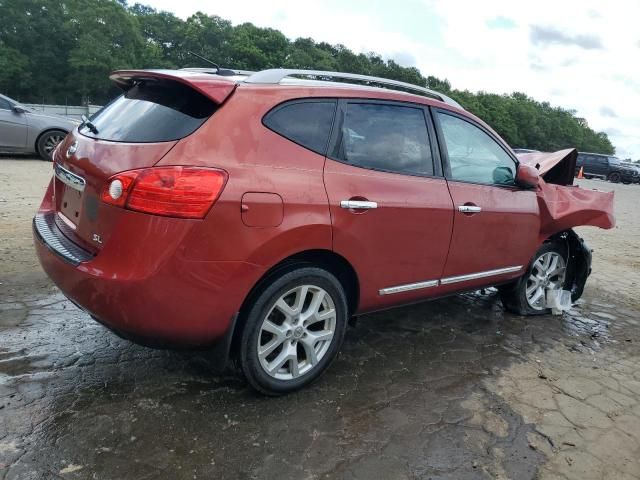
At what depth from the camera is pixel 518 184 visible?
4.09 metres

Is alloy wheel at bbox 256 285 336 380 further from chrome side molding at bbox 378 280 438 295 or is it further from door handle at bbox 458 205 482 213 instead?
door handle at bbox 458 205 482 213

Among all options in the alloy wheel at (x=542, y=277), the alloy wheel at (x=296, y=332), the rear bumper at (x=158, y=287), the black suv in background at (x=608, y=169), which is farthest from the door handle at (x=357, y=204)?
the black suv in background at (x=608, y=169)

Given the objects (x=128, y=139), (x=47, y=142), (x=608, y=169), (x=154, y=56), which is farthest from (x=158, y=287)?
(x=154, y=56)

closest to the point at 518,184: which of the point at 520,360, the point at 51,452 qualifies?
the point at 520,360

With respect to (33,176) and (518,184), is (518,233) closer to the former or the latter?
(518,184)

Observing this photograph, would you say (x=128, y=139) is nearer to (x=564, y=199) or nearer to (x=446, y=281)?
(x=446, y=281)

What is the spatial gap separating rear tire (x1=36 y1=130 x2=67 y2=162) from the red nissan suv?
9.48 meters

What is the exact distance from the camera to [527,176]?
13.2 ft

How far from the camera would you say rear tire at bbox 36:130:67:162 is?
452 inches

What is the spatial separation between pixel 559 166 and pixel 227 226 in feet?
11.5

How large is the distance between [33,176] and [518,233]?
8755mm

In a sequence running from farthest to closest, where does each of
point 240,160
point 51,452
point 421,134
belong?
point 421,134
point 240,160
point 51,452

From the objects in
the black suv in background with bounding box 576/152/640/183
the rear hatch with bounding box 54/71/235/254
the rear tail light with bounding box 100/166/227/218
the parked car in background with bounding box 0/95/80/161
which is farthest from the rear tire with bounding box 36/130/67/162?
the black suv in background with bounding box 576/152/640/183

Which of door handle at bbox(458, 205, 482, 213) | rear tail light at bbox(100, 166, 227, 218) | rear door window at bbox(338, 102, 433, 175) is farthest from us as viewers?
door handle at bbox(458, 205, 482, 213)
